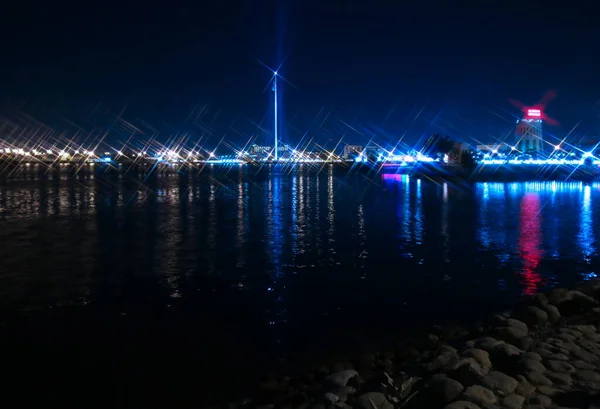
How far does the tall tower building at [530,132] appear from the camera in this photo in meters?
132

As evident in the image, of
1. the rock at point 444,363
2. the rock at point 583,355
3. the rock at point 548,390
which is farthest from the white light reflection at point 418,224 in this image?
the rock at point 548,390

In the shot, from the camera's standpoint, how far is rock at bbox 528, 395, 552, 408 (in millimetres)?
4602

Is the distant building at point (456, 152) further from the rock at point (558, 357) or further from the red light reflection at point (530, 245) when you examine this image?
the rock at point (558, 357)

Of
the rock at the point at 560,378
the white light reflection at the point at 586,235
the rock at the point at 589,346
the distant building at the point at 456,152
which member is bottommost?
the rock at the point at 560,378

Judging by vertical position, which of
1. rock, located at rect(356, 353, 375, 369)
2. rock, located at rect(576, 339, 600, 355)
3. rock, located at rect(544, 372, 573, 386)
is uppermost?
rock, located at rect(576, 339, 600, 355)

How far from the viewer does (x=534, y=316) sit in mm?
7609

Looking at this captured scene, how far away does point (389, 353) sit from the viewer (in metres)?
6.91

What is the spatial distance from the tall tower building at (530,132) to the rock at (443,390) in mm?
135700

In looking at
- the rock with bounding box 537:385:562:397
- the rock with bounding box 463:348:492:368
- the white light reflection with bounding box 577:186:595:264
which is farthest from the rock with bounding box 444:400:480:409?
the white light reflection with bounding box 577:186:595:264

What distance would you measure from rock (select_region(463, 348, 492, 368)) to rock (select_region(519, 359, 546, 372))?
13.4 inches

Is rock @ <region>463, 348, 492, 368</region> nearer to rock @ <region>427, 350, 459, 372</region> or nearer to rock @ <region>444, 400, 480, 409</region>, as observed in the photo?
rock @ <region>427, 350, 459, 372</region>

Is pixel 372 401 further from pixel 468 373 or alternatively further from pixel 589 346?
pixel 589 346

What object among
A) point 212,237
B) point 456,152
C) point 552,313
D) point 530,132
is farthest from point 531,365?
point 530,132

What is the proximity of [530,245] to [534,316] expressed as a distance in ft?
26.5
